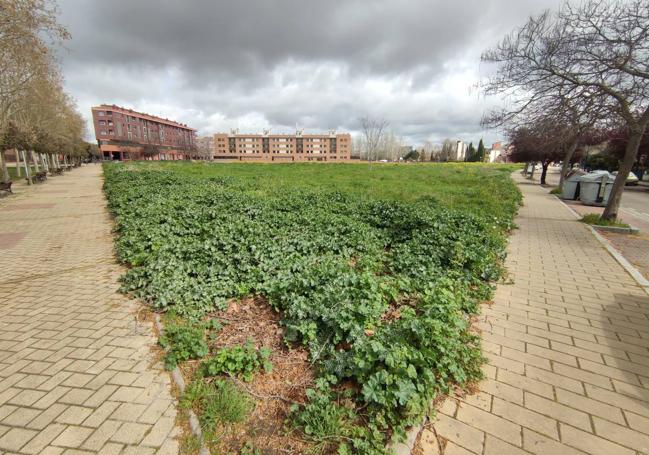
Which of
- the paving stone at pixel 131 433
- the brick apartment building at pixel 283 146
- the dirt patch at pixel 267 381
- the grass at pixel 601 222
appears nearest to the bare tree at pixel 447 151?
the brick apartment building at pixel 283 146

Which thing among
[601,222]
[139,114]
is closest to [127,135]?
[139,114]

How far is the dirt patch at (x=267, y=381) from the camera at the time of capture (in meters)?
2.09

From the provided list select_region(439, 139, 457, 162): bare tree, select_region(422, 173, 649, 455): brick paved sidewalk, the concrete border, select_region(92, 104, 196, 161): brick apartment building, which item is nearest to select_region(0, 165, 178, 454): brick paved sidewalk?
select_region(422, 173, 649, 455): brick paved sidewalk

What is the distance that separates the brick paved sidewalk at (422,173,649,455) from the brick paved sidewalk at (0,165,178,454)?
2.26m

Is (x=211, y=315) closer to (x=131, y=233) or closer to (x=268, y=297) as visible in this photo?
(x=268, y=297)

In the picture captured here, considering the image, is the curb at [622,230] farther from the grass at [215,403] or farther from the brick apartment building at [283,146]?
the brick apartment building at [283,146]

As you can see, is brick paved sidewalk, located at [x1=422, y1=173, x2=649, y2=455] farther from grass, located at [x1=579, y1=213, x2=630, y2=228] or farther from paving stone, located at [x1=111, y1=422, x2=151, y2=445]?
grass, located at [x1=579, y1=213, x2=630, y2=228]

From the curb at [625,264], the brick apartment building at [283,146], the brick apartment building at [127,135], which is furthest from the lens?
the brick apartment building at [283,146]

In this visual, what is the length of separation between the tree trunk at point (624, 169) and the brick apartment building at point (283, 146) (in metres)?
110

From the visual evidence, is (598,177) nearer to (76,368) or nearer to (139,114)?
(76,368)

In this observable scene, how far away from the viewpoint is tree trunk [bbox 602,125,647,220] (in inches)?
333

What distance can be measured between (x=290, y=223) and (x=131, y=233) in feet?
11.9

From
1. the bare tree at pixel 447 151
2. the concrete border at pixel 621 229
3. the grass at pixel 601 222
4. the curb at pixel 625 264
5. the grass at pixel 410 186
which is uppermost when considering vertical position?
the bare tree at pixel 447 151

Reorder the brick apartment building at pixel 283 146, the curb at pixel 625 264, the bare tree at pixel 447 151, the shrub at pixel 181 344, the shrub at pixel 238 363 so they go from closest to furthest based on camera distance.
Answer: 1. the shrub at pixel 238 363
2. the shrub at pixel 181 344
3. the curb at pixel 625 264
4. the bare tree at pixel 447 151
5. the brick apartment building at pixel 283 146
